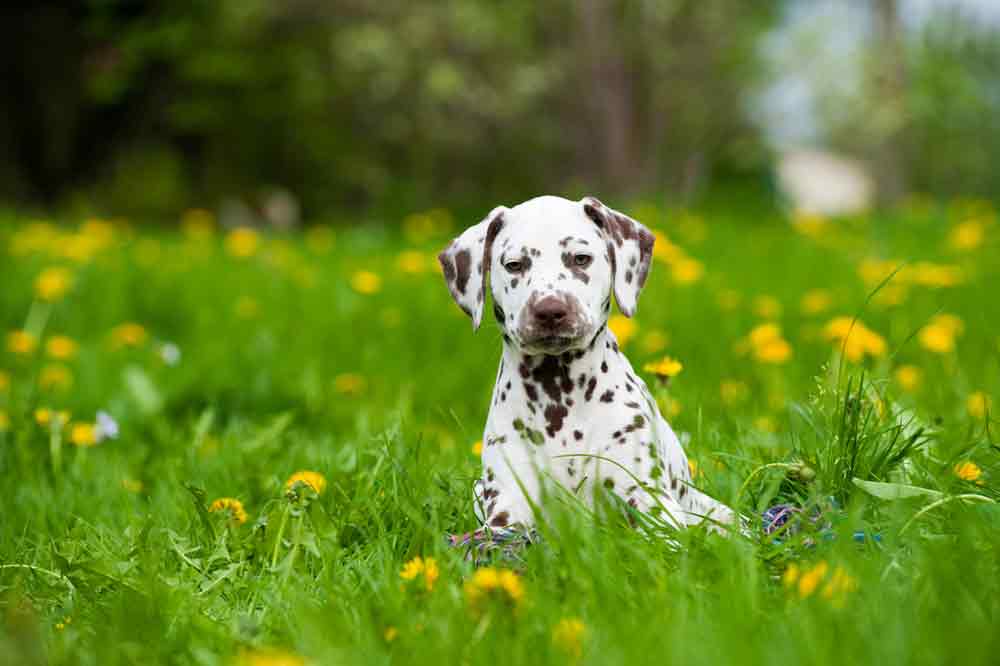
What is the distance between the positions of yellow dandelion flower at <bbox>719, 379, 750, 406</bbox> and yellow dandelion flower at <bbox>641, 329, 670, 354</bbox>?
1.31 feet

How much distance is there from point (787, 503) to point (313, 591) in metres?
1.32

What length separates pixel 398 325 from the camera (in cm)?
695

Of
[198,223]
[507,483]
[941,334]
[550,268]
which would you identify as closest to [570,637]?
[507,483]

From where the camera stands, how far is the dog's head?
2676mm

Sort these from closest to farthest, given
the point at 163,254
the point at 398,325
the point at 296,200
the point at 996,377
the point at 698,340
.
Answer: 1. the point at 996,377
2. the point at 698,340
3. the point at 398,325
4. the point at 163,254
5. the point at 296,200

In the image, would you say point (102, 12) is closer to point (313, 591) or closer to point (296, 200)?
point (296, 200)

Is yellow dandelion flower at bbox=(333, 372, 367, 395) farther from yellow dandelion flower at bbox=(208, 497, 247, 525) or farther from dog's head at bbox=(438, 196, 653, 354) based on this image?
dog's head at bbox=(438, 196, 653, 354)

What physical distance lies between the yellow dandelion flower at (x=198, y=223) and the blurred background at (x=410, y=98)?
0.76 ft

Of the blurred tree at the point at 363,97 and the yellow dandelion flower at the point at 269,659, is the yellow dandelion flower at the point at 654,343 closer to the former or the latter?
the yellow dandelion flower at the point at 269,659

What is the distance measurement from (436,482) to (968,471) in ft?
5.18

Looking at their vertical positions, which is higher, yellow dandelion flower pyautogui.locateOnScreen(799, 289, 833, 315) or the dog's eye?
the dog's eye

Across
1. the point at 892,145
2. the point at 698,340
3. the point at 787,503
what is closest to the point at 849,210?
the point at 892,145

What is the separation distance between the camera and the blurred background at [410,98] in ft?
51.5

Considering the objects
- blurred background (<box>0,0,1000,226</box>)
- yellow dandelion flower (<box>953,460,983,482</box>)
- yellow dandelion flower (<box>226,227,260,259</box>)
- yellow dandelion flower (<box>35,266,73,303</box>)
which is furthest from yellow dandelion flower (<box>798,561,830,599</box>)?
blurred background (<box>0,0,1000,226</box>)
